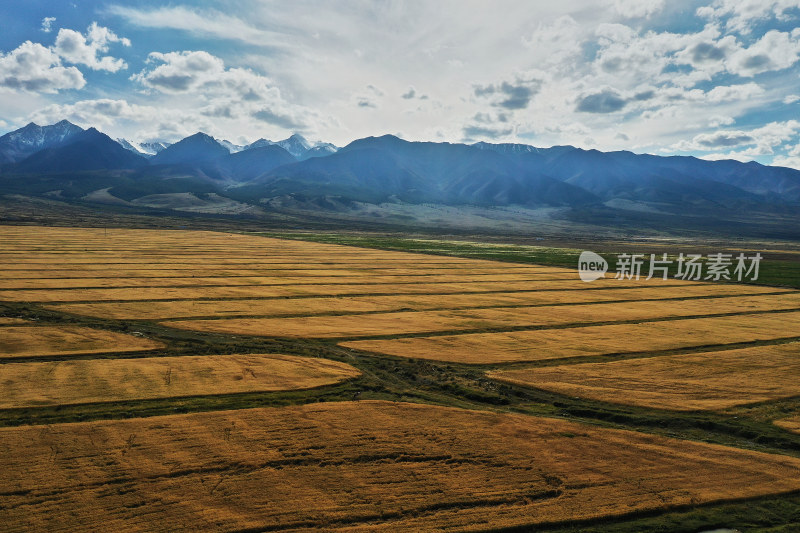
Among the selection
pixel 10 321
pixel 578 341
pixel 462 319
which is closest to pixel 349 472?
pixel 578 341

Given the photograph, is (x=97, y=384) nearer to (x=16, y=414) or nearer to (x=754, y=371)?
(x=16, y=414)

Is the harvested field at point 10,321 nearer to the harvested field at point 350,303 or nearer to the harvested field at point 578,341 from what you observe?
the harvested field at point 350,303

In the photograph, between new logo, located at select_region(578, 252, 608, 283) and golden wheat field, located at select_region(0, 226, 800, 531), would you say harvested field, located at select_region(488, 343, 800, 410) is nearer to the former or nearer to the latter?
golden wheat field, located at select_region(0, 226, 800, 531)

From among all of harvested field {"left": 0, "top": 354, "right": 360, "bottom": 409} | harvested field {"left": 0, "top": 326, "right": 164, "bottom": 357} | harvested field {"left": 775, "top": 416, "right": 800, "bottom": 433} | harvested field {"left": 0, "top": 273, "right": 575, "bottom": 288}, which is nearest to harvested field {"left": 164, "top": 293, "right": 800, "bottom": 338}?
harvested field {"left": 0, "top": 326, "right": 164, "bottom": 357}

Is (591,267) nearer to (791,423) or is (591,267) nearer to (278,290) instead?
(278,290)

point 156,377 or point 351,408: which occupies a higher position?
point 351,408

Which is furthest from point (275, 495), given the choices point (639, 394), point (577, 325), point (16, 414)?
point (577, 325)

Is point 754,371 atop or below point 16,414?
atop

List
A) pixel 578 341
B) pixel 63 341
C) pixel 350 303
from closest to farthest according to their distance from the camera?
pixel 63 341, pixel 578 341, pixel 350 303
